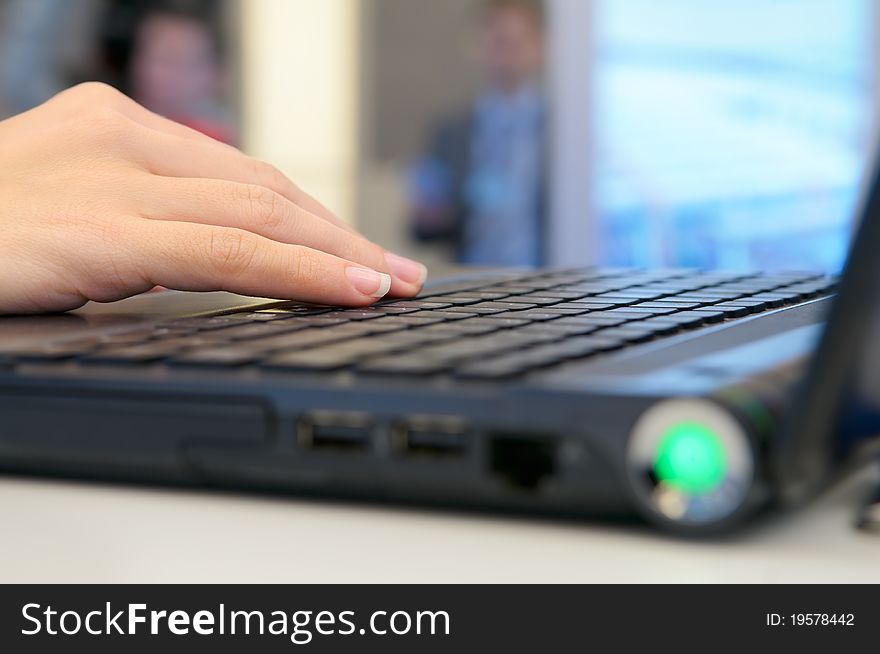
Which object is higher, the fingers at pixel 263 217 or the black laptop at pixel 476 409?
the fingers at pixel 263 217

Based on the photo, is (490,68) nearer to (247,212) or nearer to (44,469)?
(247,212)

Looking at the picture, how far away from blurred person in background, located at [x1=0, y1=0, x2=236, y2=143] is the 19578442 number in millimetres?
3426

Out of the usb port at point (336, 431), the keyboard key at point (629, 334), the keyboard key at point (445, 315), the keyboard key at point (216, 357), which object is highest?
the keyboard key at point (445, 315)

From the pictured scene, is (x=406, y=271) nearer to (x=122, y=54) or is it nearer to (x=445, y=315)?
(x=445, y=315)

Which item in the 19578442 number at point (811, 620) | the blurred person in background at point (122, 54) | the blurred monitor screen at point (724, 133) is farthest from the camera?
the blurred person in background at point (122, 54)

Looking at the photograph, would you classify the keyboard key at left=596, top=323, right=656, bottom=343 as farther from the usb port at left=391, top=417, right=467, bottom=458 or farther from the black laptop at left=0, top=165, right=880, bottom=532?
the usb port at left=391, top=417, right=467, bottom=458

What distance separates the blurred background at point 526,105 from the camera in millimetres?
3229

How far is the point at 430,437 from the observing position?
14.1 inches

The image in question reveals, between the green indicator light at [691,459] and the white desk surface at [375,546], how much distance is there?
0.07ft

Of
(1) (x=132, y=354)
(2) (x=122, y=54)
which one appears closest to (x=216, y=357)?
(1) (x=132, y=354)

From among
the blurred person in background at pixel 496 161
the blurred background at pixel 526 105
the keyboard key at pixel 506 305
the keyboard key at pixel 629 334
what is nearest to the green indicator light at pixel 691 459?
the keyboard key at pixel 629 334

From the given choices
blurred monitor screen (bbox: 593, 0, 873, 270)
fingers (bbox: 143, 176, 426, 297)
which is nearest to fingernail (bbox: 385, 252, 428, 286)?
fingers (bbox: 143, 176, 426, 297)

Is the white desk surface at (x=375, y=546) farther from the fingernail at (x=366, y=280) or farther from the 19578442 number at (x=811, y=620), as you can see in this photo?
the fingernail at (x=366, y=280)

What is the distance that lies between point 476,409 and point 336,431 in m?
0.05
